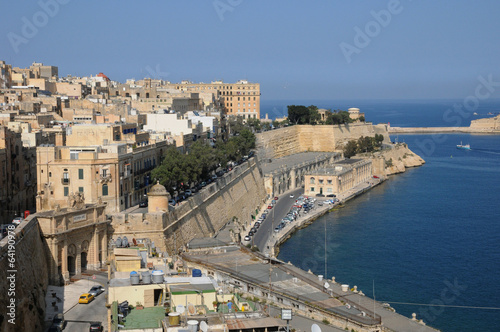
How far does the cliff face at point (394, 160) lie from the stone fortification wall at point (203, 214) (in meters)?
18.4

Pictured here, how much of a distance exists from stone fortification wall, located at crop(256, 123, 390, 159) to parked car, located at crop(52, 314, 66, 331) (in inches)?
1569

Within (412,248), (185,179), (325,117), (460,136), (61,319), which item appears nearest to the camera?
(61,319)

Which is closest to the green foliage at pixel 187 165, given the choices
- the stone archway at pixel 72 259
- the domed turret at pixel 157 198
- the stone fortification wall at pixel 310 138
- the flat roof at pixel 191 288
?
the domed turret at pixel 157 198

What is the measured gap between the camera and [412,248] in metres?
32.1

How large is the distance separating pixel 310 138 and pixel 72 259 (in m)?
46.4

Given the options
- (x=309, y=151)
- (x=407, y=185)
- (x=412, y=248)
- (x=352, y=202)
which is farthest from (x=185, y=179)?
(x=309, y=151)

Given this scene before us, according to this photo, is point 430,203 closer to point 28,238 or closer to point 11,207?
point 11,207

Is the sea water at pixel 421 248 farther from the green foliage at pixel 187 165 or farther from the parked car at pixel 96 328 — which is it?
the parked car at pixel 96 328

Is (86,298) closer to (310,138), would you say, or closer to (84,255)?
(84,255)

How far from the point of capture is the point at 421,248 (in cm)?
3206

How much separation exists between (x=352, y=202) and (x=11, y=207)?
25329 millimetres

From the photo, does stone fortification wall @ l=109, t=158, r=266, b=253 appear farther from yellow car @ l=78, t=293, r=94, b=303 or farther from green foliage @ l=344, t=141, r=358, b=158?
green foliage @ l=344, t=141, r=358, b=158

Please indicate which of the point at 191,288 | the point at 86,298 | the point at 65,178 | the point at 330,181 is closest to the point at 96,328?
the point at 86,298

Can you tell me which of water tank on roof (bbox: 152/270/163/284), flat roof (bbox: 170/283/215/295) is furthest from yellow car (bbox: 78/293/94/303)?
flat roof (bbox: 170/283/215/295)
